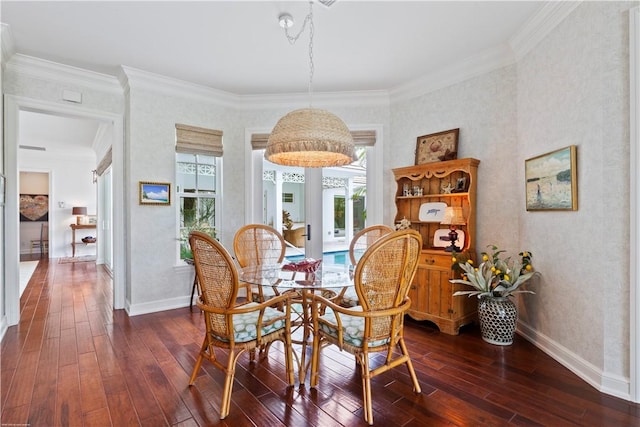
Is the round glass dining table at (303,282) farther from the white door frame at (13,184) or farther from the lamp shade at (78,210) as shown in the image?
the lamp shade at (78,210)

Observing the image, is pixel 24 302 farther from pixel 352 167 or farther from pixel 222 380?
pixel 352 167

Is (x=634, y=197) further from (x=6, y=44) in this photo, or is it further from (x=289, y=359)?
(x=6, y=44)

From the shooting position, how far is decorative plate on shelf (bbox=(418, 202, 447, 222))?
3.54m

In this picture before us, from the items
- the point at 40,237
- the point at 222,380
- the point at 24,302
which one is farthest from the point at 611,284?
the point at 40,237

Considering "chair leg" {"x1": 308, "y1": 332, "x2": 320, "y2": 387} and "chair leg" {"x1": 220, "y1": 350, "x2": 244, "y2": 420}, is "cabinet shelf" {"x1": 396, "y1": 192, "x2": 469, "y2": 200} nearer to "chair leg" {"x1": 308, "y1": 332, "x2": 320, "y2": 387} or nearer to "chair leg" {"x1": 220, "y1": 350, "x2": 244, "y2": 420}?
"chair leg" {"x1": 308, "y1": 332, "x2": 320, "y2": 387}

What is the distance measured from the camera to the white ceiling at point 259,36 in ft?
8.40

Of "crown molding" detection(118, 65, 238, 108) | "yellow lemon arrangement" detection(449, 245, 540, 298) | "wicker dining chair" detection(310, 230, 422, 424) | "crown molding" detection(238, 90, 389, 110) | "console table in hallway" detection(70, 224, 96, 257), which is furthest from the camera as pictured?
"console table in hallway" detection(70, 224, 96, 257)

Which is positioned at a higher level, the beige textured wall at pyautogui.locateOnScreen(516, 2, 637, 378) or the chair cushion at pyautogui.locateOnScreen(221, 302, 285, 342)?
the beige textured wall at pyautogui.locateOnScreen(516, 2, 637, 378)

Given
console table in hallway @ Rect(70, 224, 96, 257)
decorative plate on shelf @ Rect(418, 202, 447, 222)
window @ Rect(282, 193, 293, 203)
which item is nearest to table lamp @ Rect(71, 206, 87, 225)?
console table in hallway @ Rect(70, 224, 96, 257)

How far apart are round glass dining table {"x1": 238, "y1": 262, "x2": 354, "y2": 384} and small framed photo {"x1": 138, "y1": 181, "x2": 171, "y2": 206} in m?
1.89

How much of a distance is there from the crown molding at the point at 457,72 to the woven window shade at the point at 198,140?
2431 mm

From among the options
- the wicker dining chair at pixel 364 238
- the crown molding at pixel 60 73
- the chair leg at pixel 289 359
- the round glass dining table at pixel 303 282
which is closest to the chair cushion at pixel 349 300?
the round glass dining table at pixel 303 282

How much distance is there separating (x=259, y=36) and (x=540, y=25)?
8.01ft

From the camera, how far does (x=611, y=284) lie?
208 cm
